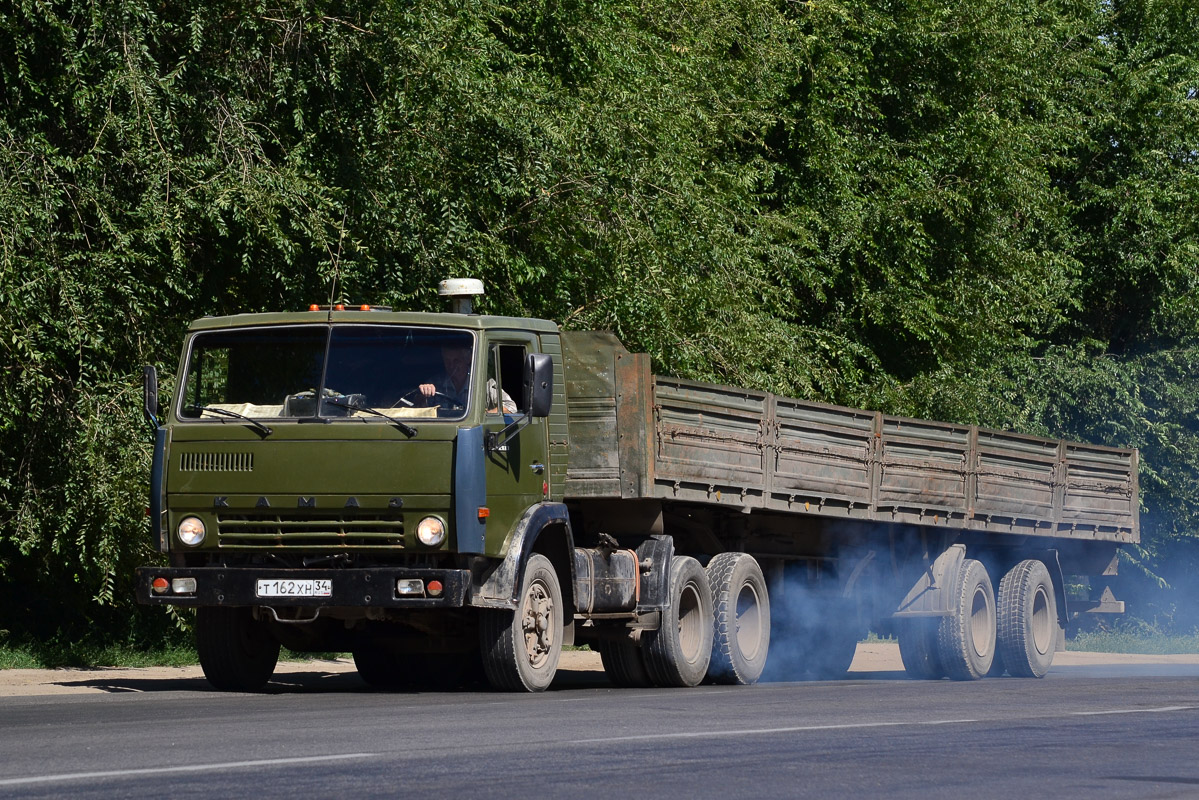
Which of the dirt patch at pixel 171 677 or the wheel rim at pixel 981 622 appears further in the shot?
the wheel rim at pixel 981 622

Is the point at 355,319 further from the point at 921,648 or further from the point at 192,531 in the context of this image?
the point at 921,648

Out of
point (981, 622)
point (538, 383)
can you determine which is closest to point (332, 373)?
point (538, 383)

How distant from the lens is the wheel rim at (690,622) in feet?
48.2

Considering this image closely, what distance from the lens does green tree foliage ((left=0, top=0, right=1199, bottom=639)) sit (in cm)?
1530

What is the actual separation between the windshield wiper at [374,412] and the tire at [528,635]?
135 cm

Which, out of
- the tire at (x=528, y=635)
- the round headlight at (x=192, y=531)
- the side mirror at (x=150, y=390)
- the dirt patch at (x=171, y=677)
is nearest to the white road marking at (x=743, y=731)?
the tire at (x=528, y=635)

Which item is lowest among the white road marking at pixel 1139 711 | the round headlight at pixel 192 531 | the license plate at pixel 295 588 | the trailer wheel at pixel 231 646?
the white road marking at pixel 1139 711

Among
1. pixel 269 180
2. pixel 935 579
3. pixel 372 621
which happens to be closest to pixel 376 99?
pixel 269 180

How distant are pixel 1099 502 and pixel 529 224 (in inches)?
290

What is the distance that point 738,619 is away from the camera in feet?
50.9

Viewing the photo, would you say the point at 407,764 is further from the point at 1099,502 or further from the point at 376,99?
the point at 1099,502

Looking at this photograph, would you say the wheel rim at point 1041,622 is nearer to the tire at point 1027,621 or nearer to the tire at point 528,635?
the tire at point 1027,621

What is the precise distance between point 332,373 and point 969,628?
816 centimetres

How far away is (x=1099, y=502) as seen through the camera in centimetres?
2011
